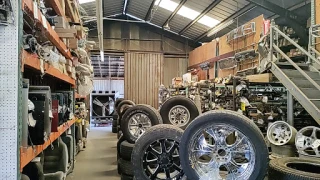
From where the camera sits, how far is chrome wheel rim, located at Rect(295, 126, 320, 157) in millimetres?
5043

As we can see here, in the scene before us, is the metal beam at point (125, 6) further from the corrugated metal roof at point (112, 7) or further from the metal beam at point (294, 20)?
the metal beam at point (294, 20)

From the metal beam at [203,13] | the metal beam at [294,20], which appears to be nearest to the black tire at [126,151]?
the metal beam at [294,20]

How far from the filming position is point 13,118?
187 cm

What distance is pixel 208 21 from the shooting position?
12.3 meters

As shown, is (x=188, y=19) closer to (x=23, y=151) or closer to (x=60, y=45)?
(x=60, y=45)

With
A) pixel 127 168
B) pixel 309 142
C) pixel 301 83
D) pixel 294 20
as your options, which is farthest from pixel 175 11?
pixel 127 168

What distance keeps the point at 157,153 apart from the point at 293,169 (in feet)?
5.38

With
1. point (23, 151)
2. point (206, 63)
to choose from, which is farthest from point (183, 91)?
point (23, 151)

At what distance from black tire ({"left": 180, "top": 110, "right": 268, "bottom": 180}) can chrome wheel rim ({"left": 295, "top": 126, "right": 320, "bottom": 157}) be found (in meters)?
3.02

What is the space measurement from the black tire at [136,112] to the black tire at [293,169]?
2.32 meters

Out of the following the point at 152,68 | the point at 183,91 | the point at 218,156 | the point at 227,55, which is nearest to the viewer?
the point at 218,156

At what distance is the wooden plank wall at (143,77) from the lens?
1521 cm

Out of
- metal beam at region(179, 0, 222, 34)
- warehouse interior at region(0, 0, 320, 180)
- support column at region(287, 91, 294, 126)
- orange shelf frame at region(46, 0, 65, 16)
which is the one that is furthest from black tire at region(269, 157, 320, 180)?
metal beam at region(179, 0, 222, 34)

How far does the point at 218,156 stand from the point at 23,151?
201cm
